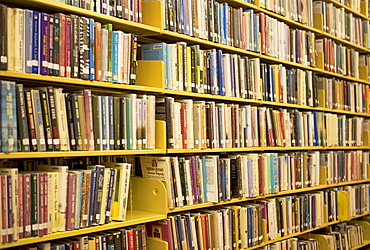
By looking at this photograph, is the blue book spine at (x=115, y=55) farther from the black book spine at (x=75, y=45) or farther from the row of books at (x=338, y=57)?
the row of books at (x=338, y=57)

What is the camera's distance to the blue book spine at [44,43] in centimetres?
205

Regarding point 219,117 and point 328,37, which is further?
point 328,37

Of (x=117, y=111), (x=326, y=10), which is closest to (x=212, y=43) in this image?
(x=117, y=111)

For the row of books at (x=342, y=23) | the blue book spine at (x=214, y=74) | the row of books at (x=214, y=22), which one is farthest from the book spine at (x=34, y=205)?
the row of books at (x=342, y=23)

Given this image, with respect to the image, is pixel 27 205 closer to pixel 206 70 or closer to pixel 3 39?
pixel 3 39

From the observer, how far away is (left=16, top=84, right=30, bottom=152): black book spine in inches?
76.9

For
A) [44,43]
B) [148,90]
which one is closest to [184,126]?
[148,90]

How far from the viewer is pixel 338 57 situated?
4.47m

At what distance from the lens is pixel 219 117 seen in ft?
9.95

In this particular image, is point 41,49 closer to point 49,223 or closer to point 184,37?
point 49,223

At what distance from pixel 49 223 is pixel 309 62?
9.05 ft

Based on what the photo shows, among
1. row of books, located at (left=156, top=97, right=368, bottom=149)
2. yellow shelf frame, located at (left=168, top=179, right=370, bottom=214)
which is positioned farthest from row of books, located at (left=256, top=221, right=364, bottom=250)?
row of books, located at (left=156, top=97, right=368, bottom=149)

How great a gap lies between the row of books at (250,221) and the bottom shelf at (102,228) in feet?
0.39

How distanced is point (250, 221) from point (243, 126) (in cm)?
64
